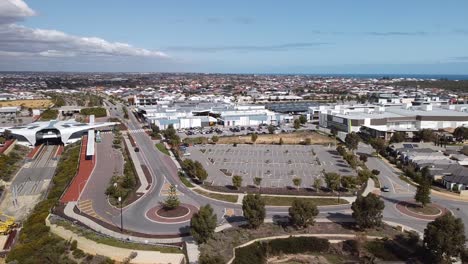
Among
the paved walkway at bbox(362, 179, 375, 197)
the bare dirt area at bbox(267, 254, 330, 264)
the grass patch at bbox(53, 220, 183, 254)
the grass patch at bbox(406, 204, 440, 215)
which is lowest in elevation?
the bare dirt area at bbox(267, 254, 330, 264)

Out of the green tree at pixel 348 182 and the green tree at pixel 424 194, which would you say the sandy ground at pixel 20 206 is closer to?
the green tree at pixel 348 182

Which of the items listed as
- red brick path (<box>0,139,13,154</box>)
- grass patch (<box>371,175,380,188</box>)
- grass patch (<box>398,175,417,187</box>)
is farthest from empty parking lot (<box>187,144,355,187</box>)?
red brick path (<box>0,139,13,154</box>)

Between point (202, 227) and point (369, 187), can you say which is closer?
point (202, 227)

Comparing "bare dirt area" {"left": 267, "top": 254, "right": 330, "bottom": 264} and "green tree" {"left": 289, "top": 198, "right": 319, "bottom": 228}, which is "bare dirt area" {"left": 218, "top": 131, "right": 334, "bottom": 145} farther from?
"bare dirt area" {"left": 267, "top": 254, "right": 330, "bottom": 264}

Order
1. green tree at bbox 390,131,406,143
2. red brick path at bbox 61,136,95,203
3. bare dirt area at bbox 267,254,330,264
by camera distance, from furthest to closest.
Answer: green tree at bbox 390,131,406,143, red brick path at bbox 61,136,95,203, bare dirt area at bbox 267,254,330,264

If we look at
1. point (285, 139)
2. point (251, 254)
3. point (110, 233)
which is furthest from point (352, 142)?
point (110, 233)

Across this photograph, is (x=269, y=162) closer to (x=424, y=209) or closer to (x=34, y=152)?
(x=424, y=209)
